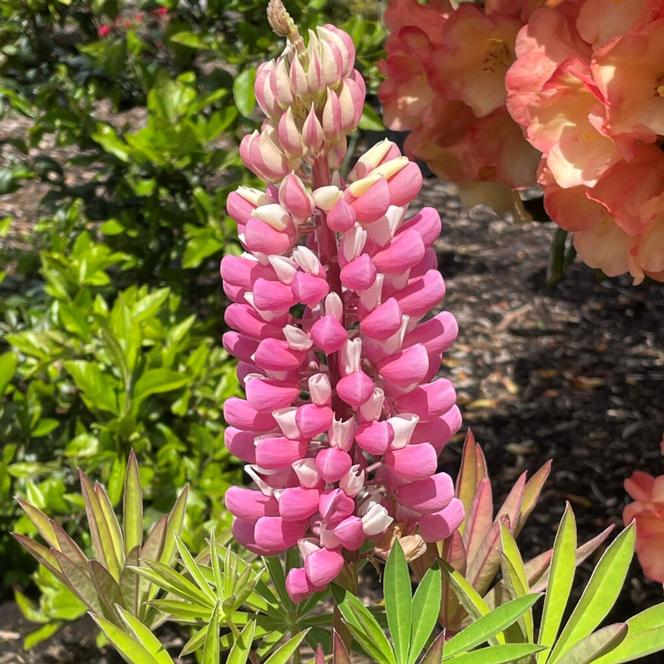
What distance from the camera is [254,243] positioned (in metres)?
0.78

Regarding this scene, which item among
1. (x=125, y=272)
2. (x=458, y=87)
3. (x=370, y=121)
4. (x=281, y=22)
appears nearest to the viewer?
(x=281, y=22)

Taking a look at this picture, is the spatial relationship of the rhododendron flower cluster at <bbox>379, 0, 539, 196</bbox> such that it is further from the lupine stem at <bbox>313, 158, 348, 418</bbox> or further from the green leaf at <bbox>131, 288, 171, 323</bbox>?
the green leaf at <bbox>131, 288, 171, 323</bbox>

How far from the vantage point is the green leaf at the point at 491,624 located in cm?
80

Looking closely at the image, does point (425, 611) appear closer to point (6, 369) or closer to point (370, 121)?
point (6, 369)

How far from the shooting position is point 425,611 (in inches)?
32.8

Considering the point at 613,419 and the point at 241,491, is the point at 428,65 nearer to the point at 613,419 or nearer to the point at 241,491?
the point at 241,491

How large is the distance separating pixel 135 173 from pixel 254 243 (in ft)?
6.18

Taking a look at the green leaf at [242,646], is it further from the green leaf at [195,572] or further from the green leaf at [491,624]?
the green leaf at [491,624]

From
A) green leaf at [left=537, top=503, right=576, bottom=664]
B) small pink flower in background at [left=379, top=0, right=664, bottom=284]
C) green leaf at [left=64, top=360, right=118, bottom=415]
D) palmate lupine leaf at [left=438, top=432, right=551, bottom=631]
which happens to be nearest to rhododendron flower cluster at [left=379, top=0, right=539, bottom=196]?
small pink flower in background at [left=379, top=0, right=664, bottom=284]

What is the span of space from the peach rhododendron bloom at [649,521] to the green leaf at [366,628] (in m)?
0.57

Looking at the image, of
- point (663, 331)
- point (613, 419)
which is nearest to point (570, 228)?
point (613, 419)

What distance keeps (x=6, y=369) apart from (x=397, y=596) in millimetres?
1384

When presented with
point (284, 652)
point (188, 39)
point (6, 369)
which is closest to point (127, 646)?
point (284, 652)

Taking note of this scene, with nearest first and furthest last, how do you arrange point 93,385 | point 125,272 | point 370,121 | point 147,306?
point 93,385 → point 147,306 → point 370,121 → point 125,272
